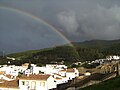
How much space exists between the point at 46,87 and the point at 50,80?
83.8 inches

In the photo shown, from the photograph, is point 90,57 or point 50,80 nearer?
point 50,80

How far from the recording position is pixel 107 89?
3186 centimetres

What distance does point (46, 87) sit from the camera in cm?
6569

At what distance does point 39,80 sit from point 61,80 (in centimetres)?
1911

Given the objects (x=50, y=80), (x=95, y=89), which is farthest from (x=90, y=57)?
(x=95, y=89)

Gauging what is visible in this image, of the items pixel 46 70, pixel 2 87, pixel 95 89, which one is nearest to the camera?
pixel 95 89

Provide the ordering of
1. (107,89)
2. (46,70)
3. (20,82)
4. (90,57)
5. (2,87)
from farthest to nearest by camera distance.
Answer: (90,57)
(46,70)
(20,82)
(2,87)
(107,89)

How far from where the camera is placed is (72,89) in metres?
48.2

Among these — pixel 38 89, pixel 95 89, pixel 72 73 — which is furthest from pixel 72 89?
pixel 72 73

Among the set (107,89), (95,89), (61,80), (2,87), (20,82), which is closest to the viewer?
(107,89)

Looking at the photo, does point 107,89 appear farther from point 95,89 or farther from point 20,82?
point 20,82

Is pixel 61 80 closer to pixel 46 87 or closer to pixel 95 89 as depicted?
pixel 46 87

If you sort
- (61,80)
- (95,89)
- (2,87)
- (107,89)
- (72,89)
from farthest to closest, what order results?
1. (61,80)
2. (2,87)
3. (72,89)
4. (95,89)
5. (107,89)

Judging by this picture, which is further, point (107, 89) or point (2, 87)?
point (2, 87)
